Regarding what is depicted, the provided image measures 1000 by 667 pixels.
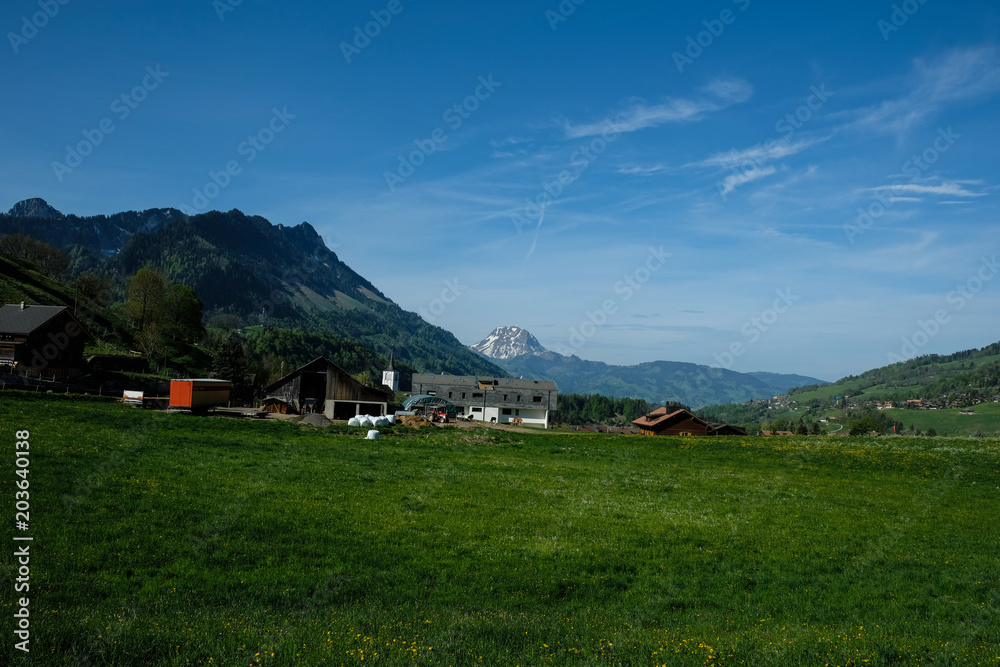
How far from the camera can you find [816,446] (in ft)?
174

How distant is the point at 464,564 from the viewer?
17219mm

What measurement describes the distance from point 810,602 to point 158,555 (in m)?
17.9

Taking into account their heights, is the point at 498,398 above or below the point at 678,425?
above

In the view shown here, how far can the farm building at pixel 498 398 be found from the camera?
112688 mm

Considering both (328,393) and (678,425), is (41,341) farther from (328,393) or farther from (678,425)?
(678,425)

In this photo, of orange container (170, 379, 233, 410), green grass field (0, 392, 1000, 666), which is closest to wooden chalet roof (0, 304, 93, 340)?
orange container (170, 379, 233, 410)

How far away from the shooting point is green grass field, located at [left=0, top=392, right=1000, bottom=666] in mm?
11109

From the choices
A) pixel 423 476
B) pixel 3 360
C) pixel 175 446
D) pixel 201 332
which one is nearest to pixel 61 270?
pixel 201 332

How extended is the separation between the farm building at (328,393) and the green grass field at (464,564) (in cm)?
4044

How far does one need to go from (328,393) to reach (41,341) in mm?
35795

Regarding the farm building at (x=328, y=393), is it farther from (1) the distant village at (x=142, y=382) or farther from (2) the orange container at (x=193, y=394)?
(2) the orange container at (x=193, y=394)

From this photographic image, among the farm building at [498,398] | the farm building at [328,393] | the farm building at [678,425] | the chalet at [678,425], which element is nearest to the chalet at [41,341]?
the farm building at [328,393]

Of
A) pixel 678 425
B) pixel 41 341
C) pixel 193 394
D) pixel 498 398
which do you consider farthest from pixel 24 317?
pixel 678 425

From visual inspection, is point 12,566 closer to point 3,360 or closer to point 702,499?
point 702,499
